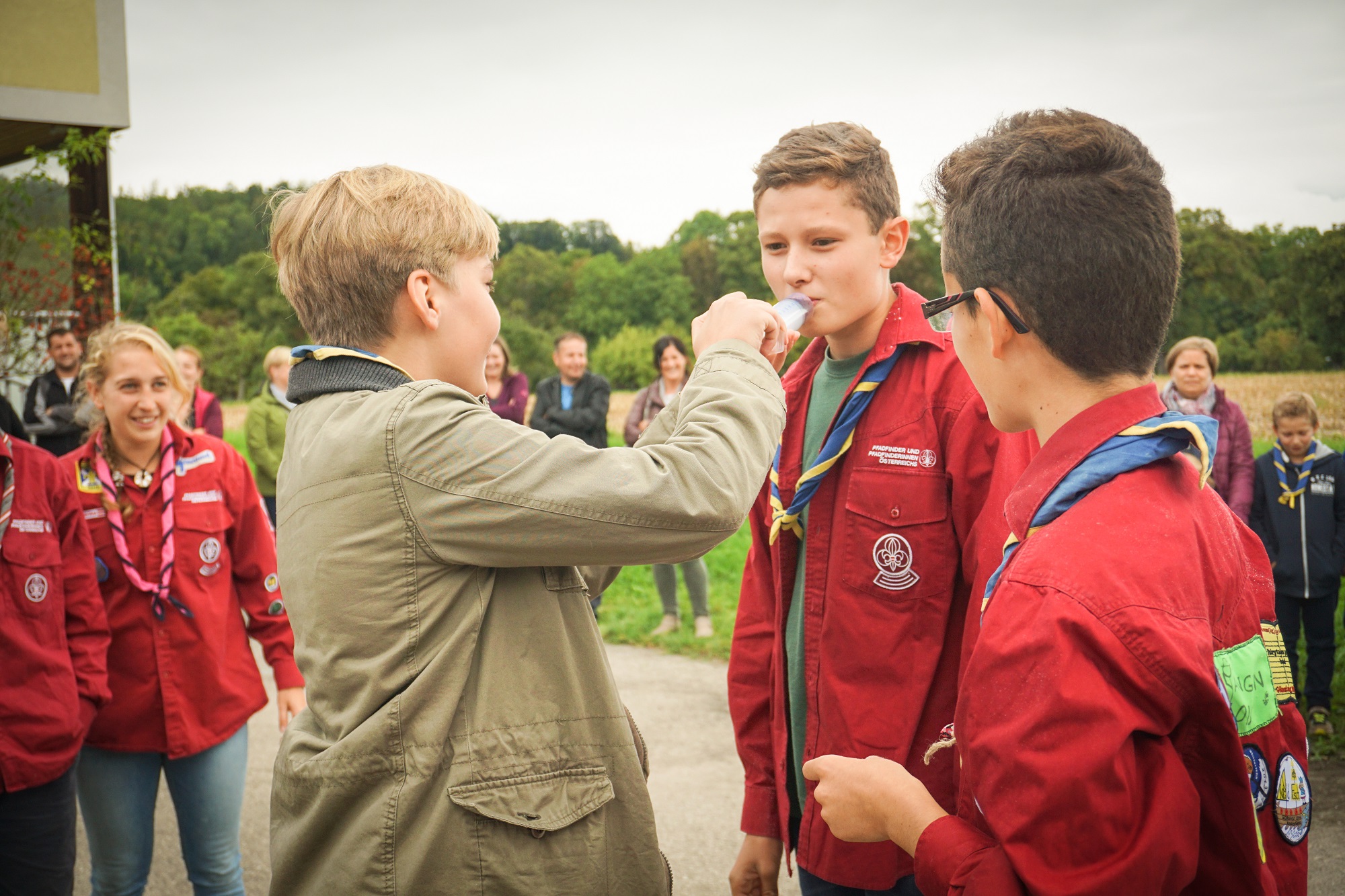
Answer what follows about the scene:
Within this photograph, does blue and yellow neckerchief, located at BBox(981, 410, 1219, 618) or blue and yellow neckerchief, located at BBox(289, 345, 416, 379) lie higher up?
blue and yellow neckerchief, located at BBox(289, 345, 416, 379)

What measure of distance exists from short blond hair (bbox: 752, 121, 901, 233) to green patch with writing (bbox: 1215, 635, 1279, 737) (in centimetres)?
133

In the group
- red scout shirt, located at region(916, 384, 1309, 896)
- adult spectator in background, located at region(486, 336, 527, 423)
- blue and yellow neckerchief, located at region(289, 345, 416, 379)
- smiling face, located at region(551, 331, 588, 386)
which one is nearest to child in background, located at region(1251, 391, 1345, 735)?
red scout shirt, located at region(916, 384, 1309, 896)

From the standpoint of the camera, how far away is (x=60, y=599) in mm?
3018

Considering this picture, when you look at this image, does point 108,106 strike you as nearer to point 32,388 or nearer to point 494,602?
point 32,388

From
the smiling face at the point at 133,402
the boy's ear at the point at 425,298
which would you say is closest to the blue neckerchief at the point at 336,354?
the boy's ear at the point at 425,298

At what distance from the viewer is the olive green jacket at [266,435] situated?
29.2ft

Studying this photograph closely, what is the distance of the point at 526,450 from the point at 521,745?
52 cm

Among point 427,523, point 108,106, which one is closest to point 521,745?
point 427,523

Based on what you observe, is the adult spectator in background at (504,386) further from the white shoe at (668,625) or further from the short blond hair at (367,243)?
the short blond hair at (367,243)

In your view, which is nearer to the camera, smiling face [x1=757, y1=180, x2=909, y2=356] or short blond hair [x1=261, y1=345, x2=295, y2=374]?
smiling face [x1=757, y1=180, x2=909, y2=356]

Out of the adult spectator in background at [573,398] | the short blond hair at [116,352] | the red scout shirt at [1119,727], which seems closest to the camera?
the red scout shirt at [1119,727]

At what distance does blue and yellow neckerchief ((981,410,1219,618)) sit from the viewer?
129 cm

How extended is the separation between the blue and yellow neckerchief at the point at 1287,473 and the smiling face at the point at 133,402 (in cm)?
673

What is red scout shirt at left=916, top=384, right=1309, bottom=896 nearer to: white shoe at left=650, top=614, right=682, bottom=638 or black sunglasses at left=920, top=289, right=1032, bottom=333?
black sunglasses at left=920, top=289, right=1032, bottom=333
